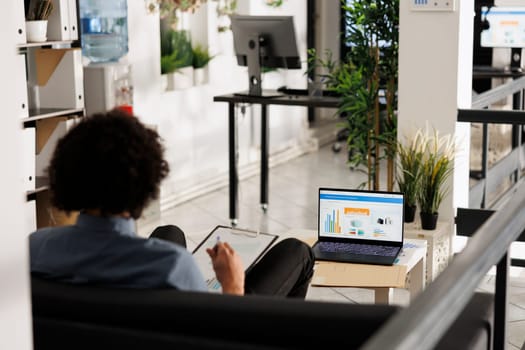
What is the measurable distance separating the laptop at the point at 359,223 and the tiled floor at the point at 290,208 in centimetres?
110

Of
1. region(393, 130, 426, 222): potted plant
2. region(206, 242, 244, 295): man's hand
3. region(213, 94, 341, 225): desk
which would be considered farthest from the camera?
region(213, 94, 341, 225): desk

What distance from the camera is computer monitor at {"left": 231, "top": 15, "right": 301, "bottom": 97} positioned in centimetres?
655

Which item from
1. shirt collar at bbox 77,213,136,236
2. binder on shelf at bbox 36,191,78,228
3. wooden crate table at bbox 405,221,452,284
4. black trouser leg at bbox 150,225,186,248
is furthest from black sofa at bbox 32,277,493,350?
binder on shelf at bbox 36,191,78,228

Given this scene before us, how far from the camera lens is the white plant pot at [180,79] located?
718 cm

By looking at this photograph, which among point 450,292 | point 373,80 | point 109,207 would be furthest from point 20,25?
point 450,292

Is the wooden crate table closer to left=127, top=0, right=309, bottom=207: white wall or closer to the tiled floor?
the tiled floor

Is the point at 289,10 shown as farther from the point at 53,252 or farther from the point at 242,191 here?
the point at 53,252

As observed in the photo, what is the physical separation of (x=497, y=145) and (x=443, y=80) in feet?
9.79

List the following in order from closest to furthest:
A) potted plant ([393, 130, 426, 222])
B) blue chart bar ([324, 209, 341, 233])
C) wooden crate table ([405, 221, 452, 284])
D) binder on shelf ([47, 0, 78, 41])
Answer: blue chart bar ([324, 209, 341, 233])
wooden crate table ([405, 221, 452, 284])
potted plant ([393, 130, 426, 222])
binder on shelf ([47, 0, 78, 41])

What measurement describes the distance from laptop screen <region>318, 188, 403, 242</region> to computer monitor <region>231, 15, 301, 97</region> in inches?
106

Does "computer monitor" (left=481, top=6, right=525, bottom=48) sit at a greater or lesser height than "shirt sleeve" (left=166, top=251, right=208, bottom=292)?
greater

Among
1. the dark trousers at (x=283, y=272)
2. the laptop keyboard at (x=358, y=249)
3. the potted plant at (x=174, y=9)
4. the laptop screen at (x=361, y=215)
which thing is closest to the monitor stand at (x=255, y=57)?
the potted plant at (x=174, y=9)

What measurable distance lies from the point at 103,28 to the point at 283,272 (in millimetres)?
3925

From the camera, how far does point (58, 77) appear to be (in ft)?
17.9
